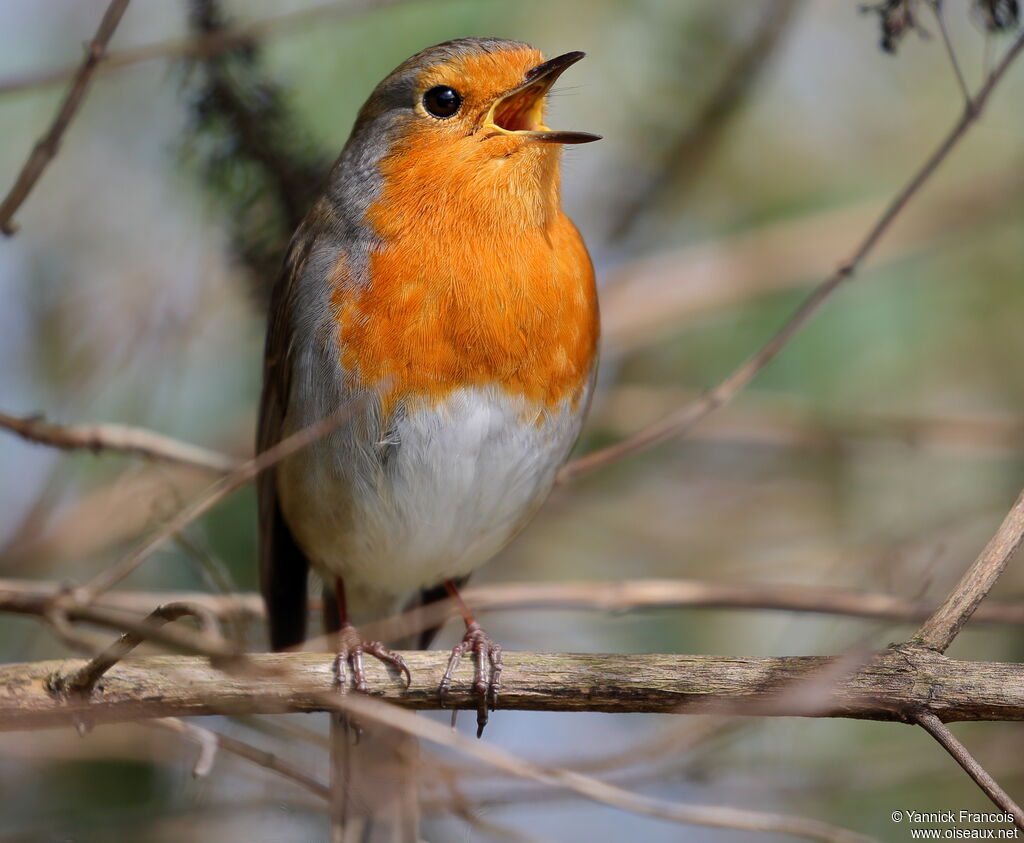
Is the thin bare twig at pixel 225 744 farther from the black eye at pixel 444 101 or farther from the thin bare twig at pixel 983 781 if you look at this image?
the black eye at pixel 444 101

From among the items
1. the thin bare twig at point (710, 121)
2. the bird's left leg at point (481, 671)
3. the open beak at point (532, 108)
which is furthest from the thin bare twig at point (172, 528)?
the thin bare twig at point (710, 121)

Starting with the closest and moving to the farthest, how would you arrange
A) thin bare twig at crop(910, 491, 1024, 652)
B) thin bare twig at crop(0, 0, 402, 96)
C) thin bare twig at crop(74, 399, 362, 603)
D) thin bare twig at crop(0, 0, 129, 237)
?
thin bare twig at crop(910, 491, 1024, 652), thin bare twig at crop(74, 399, 362, 603), thin bare twig at crop(0, 0, 129, 237), thin bare twig at crop(0, 0, 402, 96)

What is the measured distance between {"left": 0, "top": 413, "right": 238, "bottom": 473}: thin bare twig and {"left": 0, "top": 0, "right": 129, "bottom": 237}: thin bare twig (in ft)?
2.09

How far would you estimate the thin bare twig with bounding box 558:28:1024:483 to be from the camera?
10.1 ft

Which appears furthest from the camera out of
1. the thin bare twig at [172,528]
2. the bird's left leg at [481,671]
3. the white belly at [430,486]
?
the white belly at [430,486]

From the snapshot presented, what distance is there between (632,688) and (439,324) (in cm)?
114

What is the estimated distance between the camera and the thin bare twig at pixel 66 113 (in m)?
2.68

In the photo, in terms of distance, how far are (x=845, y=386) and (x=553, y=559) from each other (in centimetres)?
154

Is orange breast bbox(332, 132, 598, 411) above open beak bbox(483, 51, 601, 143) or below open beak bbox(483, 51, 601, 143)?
below

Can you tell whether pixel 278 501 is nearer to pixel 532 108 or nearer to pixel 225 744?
pixel 225 744

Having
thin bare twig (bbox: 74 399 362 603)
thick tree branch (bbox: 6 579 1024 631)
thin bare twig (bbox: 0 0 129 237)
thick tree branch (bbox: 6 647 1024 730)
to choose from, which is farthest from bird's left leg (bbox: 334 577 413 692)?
thin bare twig (bbox: 0 0 129 237)

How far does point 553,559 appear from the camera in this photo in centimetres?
534

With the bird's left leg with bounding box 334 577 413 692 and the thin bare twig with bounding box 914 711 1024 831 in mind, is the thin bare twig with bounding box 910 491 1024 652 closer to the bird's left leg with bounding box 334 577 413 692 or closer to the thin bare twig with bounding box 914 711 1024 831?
the thin bare twig with bounding box 914 711 1024 831

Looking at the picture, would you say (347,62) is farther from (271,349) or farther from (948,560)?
(948,560)
